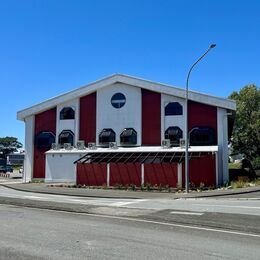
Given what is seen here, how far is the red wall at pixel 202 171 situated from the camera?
35.2 m

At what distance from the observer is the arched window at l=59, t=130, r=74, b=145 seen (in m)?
44.8

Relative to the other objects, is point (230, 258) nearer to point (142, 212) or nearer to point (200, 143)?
point (142, 212)

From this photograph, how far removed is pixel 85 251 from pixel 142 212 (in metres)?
7.74

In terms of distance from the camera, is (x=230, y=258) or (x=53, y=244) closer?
(x=230, y=258)

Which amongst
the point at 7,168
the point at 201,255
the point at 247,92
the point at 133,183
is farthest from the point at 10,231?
the point at 7,168

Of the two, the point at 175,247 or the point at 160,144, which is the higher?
the point at 160,144

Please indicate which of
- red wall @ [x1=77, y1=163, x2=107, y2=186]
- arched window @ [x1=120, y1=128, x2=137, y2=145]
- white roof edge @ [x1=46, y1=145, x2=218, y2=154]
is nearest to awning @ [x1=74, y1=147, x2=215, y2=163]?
white roof edge @ [x1=46, y1=145, x2=218, y2=154]

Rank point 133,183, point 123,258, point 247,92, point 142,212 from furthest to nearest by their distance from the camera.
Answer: point 247,92 < point 133,183 < point 142,212 < point 123,258

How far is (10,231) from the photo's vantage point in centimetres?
1112

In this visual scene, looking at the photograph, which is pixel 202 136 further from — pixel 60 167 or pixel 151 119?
pixel 60 167

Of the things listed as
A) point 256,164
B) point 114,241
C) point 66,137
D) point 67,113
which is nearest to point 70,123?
point 67,113

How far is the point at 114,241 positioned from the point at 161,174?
25.8 m

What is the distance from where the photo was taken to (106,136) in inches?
1692

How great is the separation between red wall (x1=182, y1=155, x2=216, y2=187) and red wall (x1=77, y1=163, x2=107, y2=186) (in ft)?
23.5
